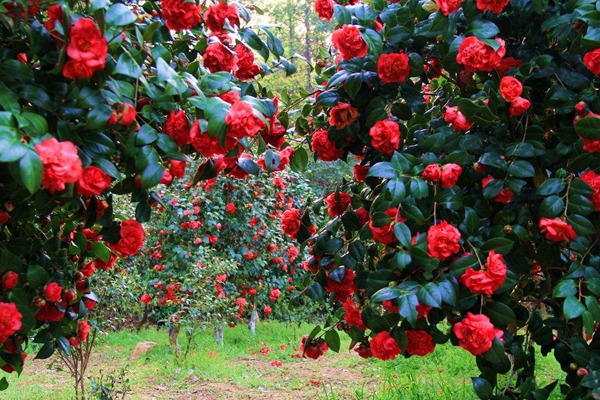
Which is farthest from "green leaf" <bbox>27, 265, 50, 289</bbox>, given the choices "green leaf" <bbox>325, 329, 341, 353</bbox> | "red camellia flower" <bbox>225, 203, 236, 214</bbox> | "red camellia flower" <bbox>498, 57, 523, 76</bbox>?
"red camellia flower" <bbox>225, 203, 236, 214</bbox>

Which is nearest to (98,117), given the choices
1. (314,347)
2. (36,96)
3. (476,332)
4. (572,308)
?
(36,96)

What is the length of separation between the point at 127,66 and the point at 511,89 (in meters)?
0.99

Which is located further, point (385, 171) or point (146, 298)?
point (146, 298)

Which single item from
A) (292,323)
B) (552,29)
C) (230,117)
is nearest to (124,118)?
(230,117)

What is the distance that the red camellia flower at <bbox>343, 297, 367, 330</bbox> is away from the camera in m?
2.01

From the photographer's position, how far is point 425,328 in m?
1.69

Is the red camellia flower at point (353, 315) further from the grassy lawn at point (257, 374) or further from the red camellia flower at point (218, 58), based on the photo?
the grassy lawn at point (257, 374)

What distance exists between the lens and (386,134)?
1817 millimetres

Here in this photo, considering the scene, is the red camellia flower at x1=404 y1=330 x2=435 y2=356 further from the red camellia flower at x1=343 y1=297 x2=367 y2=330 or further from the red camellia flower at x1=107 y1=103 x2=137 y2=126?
the red camellia flower at x1=107 y1=103 x2=137 y2=126

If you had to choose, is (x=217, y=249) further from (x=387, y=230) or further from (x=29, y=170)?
(x=29, y=170)

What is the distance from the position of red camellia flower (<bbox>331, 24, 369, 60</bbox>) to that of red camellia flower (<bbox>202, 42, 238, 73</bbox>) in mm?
356

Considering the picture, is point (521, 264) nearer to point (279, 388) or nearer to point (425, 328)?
point (425, 328)

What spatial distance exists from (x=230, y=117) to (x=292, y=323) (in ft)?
21.4

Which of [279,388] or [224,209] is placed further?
[224,209]
